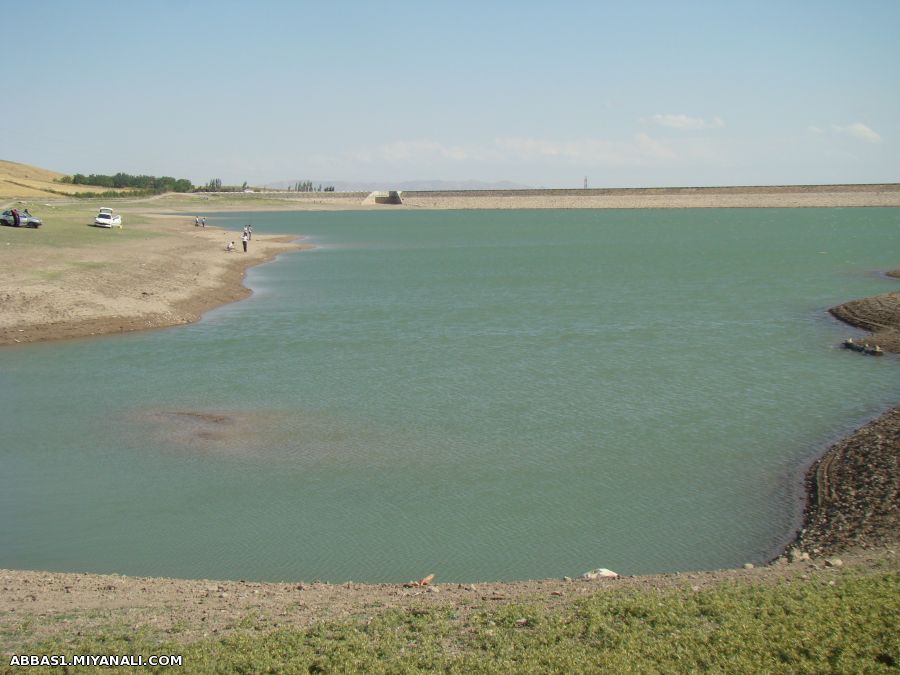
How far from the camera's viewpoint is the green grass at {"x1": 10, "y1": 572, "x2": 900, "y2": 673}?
257 inches

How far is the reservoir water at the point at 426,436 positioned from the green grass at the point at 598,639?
3021mm

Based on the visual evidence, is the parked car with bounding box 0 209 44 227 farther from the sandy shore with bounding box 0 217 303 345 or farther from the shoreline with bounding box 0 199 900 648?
the shoreline with bounding box 0 199 900 648

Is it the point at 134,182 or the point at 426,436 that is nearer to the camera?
the point at 426,436

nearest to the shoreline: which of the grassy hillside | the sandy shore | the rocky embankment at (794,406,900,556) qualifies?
the rocky embankment at (794,406,900,556)

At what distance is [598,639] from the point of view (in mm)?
6977

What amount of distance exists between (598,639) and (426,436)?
9.77 meters

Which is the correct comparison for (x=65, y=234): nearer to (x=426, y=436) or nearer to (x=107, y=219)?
(x=107, y=219)

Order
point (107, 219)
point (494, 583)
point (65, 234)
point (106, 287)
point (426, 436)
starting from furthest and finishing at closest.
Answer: point (107, 219), point (65, 234), point (106, 287), point (426, 436), point (494, 583)

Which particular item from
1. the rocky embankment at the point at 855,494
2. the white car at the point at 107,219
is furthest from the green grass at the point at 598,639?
the white car at the point at 107,219

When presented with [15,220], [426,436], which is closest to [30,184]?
[15,220]

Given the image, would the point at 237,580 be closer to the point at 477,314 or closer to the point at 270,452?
the point at 270,452

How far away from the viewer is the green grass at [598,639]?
653cm

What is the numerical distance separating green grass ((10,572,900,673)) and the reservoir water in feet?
9.91

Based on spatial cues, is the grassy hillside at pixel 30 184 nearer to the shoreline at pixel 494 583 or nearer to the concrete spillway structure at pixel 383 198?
the concrete spillway structure at pixel 383 198
